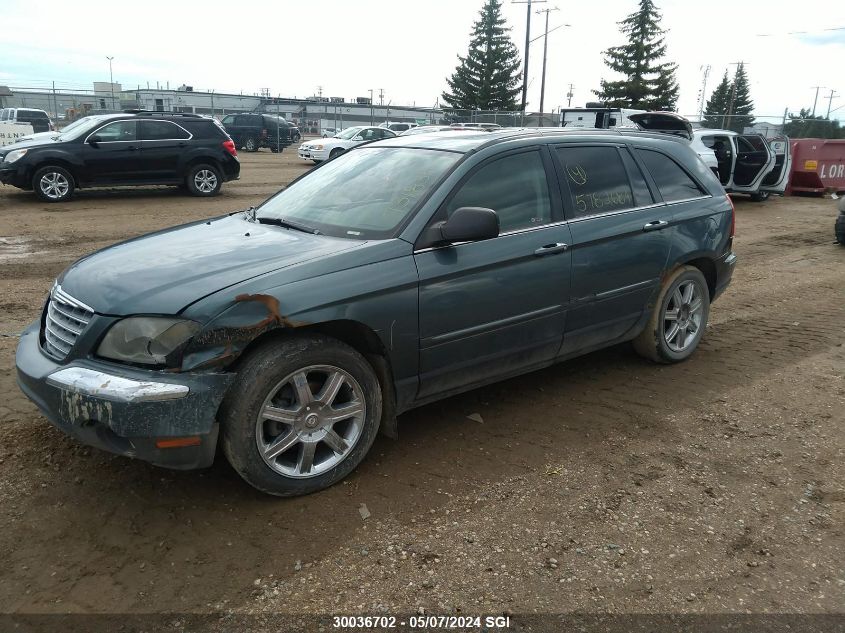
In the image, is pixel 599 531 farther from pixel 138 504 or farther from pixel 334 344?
pixel 138 504

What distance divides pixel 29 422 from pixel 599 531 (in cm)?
325

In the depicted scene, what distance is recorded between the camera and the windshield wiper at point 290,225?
3864mm

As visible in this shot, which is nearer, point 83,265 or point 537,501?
point 537,501

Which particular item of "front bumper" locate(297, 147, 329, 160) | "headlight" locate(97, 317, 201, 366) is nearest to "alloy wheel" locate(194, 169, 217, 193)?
"front bumper" locate(297, 147, 329, 160)

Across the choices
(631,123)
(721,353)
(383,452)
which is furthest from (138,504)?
(631,123)

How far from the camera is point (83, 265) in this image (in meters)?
3.63

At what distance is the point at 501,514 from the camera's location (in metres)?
3.24

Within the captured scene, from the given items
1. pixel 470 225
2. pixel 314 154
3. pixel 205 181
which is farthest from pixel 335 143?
pixel 470 225

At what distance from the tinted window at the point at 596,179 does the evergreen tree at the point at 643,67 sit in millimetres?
50185

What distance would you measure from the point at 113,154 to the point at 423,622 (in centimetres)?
1320

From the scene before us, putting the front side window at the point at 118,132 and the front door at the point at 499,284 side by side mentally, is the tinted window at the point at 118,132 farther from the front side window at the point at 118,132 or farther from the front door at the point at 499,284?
the front door at the point at 499,284

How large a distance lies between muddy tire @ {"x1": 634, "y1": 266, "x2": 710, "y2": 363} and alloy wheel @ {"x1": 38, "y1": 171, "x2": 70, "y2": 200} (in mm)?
12013

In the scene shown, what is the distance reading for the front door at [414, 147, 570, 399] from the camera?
3.65 metres

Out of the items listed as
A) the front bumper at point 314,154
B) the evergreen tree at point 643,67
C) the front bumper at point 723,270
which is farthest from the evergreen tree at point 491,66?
the front bumper at point 723,270
